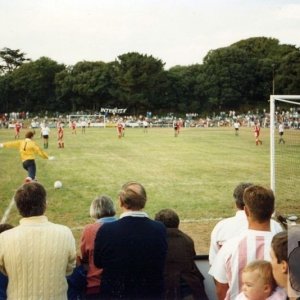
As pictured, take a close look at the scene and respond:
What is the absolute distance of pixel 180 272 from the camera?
4047 millimetres

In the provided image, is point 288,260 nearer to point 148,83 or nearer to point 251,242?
point 251,242

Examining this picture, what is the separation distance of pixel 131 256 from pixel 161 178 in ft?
38.6

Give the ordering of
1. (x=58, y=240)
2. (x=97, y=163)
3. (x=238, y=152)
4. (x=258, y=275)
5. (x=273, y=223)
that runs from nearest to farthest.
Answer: (x=258, y=275) < (x=58, y=240) < (x=273, y=223) < (x=97, y=163) < (x=238, y=152)

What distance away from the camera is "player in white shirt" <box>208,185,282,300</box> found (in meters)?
3.42

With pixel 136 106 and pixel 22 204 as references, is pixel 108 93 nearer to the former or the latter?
pixel 136 106

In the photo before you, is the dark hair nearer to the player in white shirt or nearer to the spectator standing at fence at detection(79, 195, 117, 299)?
the player in white shirt

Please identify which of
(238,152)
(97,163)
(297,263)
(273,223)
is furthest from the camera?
(238,152)

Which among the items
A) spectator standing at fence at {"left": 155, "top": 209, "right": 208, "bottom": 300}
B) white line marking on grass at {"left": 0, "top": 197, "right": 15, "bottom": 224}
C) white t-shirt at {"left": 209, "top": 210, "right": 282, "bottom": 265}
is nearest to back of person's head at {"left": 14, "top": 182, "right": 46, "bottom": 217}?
spectator standing at fence at {"left": 155, "top": 209, "right": 208, "bottom": 300}

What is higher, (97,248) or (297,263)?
(297,263)

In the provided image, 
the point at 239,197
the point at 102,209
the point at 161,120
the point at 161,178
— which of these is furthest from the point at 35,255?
the point at 161,120

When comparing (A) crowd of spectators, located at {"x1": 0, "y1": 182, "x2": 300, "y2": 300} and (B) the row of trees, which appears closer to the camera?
(A) crowd of spectators, located at {"x1": 0, "y1": 182, "x2": 300, "y2": 300}

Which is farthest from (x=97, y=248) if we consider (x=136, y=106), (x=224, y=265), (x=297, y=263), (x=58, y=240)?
(x=136, y=106)

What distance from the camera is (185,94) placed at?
3066 inches

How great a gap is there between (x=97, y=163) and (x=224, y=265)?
16.0 metres
